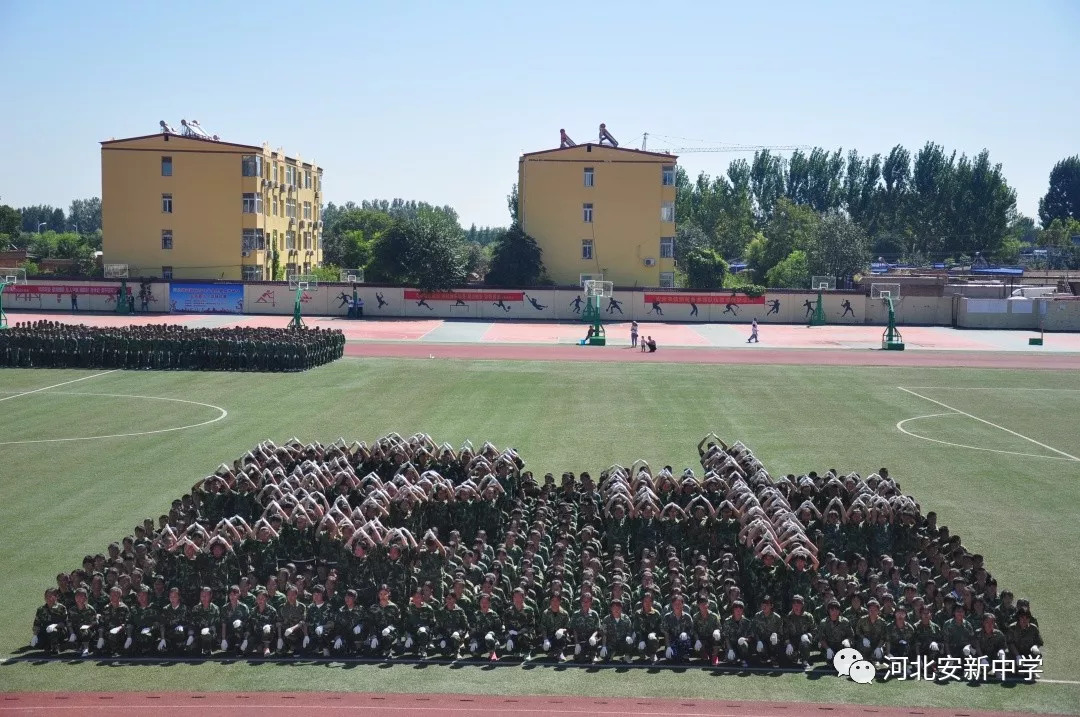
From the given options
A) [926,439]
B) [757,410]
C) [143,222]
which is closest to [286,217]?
[143,222]

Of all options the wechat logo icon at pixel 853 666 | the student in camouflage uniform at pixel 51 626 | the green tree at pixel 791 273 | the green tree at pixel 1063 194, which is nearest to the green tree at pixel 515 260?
the green tree at pixel 791 273

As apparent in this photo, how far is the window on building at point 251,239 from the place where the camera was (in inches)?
3017

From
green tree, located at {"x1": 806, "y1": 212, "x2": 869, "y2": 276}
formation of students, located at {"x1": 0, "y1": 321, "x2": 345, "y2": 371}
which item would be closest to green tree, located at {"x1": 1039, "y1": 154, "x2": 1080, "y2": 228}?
green tree, located at {"x1": 806, "y1": 212, "x2": 869, "y2": 276}

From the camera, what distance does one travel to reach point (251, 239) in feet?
252

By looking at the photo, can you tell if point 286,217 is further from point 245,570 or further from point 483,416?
point 245,570

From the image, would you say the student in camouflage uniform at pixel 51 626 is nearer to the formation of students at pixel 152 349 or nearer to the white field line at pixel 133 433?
the white field line at pixel 133 433

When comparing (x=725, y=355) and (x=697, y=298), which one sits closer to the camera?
(x=725, y=355)

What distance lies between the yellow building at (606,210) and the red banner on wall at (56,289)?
2776cm

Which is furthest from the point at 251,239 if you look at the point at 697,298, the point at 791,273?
the point at 791,273

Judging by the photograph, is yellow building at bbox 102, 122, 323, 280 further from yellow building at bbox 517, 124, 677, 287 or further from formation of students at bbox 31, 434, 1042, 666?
formation of students at bbox 31, 434, 1042, 666

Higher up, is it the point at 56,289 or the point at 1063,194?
the point at 1063,194

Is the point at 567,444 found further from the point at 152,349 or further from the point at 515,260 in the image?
the point at 515,260

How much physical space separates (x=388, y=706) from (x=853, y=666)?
5777 mm

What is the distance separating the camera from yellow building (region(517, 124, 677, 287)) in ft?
254
